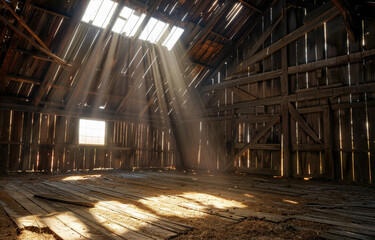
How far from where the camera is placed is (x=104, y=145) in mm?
10531

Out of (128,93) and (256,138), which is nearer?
(256,138)

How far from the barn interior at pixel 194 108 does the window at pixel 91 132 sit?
0.14 ft

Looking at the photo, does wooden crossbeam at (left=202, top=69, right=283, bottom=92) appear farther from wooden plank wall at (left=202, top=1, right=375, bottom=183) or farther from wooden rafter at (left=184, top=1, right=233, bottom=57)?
wooden rafter at (left=184, top=1, right=233, bottom=57)

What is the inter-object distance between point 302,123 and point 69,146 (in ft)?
27.3

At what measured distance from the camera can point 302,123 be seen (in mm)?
8094

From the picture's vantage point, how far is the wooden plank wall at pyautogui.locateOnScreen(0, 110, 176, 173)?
8477mm

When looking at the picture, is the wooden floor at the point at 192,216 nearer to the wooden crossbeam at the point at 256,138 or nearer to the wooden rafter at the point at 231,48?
the wooden crossbeam at the point at 256,138

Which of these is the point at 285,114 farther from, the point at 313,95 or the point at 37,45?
the point at 37,45

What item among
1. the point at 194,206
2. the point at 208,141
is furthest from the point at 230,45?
the point at 194,206

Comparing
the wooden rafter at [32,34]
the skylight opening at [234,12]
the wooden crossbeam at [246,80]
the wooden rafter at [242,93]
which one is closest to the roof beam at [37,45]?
the wooden rafter at [32,34]

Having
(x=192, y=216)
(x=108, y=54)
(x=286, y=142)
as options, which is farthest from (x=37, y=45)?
(x=286, y=142)

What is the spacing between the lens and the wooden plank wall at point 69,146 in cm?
848

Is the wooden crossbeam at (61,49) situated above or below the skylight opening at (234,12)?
below

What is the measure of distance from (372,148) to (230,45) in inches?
238
